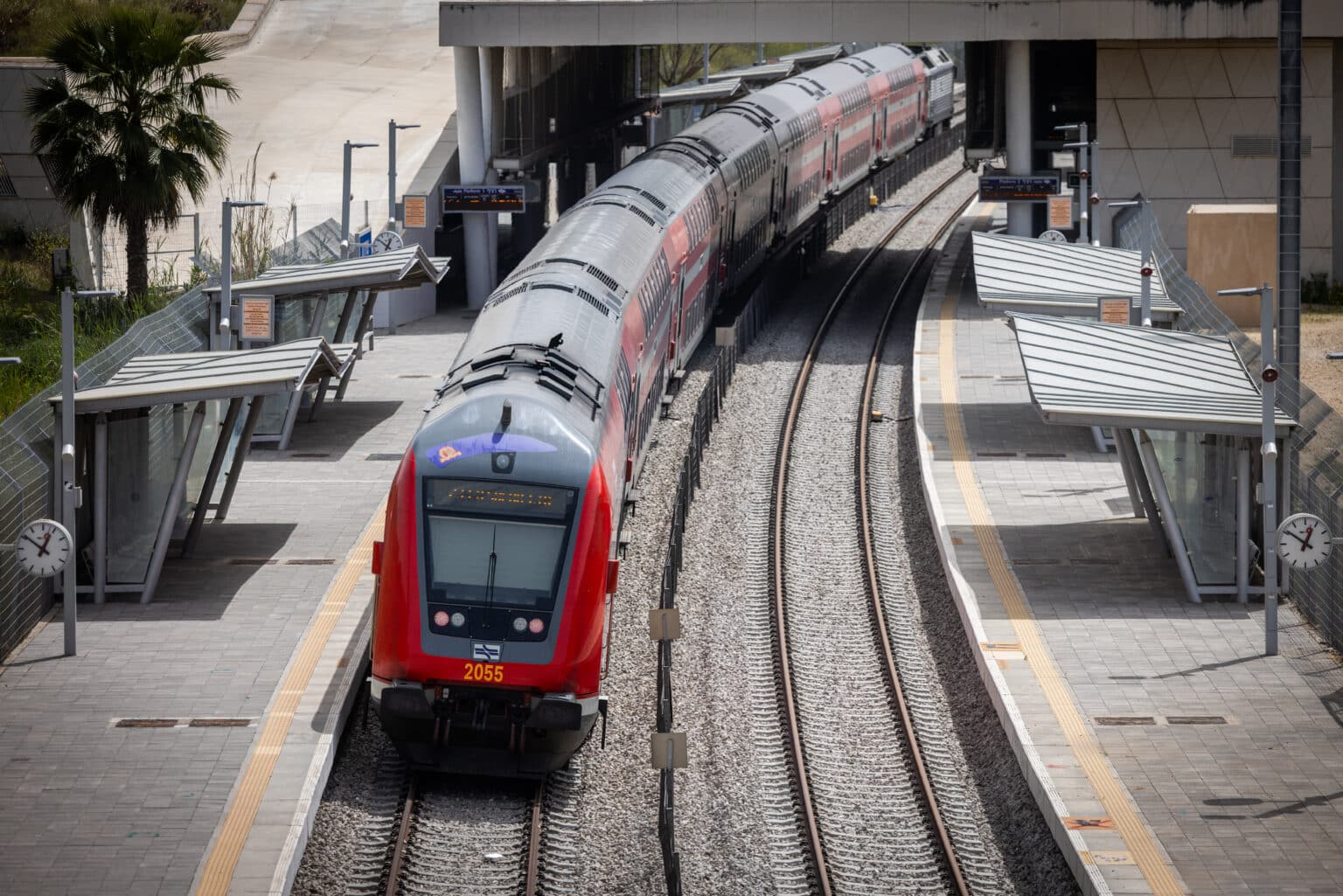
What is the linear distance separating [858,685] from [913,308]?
73.5 ft

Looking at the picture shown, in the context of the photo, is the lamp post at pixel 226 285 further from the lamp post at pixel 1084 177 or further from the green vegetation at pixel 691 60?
the green vegetation at pixel 691 60

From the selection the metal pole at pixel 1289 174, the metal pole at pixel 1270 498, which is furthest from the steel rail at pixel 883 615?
the metal pole at pixel 1289 174

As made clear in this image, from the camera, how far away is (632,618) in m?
22.0

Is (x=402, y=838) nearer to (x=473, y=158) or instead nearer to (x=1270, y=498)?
(x=1270, y=498)

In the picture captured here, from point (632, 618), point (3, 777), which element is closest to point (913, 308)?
point (632, 618)

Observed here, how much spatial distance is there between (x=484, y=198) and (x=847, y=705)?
23.8 meters

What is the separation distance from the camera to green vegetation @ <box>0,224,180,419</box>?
2892cm

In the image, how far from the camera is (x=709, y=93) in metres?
59.4

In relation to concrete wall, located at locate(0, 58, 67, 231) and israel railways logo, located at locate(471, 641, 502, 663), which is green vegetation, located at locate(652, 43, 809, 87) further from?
israel railways logo, located at locate(471, 641, 502, 663)

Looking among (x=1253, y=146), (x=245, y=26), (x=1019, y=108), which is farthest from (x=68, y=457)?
(x=245, y=26)

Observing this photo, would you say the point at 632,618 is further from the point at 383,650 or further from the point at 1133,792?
the point at 1133,792

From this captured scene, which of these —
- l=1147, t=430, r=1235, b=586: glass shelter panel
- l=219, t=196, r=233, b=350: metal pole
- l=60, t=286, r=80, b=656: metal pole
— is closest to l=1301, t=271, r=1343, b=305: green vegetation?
l=1147, t=430, r=1235, b=586: glass shelter panel

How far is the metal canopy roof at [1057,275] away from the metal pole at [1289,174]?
5314mm

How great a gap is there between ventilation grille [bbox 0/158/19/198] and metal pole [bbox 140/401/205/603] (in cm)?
2141
